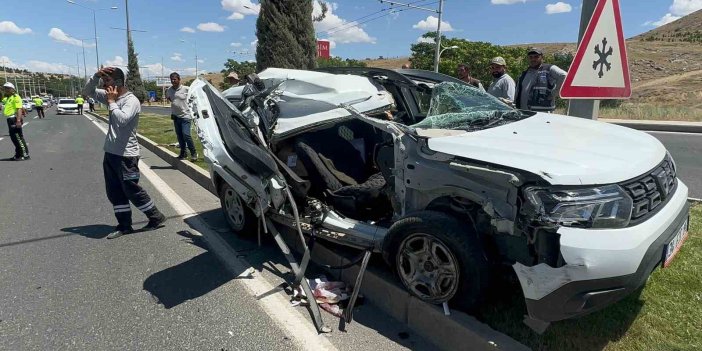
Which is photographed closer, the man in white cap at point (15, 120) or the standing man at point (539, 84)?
the standing man at point (539, 84)

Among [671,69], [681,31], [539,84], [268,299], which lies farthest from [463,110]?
[681,31]

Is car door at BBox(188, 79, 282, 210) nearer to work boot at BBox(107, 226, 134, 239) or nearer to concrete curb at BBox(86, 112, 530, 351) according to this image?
concrete curb at BBox(86, 112, 530, 351)

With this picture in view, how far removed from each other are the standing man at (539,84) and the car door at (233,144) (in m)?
3.64

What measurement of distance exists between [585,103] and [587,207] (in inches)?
76.9

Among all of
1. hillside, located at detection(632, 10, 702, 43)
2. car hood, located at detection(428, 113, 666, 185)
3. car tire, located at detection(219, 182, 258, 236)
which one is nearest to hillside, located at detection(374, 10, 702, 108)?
hillside, located at detection(632, 10, 702, 43)

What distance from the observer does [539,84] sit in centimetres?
573

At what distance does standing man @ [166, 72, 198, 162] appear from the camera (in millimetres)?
8602

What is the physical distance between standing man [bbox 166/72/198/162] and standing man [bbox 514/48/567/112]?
5.88 m

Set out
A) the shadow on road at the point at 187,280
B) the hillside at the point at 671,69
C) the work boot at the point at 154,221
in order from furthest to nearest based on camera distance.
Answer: the hillside at the point at 671,69, the work boot at the point at 154,221, the shadow on road at the point at 187,280

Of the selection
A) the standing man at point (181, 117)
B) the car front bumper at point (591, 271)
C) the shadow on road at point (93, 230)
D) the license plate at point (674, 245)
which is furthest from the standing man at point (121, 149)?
the license plate at point (674, 245)

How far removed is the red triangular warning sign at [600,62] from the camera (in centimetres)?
342

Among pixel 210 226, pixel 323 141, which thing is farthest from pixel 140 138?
pixel 323 141

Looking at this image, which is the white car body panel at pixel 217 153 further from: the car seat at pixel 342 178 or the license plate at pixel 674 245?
the license plate at pixel 674 245

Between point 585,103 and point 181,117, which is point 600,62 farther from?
point 181,117
